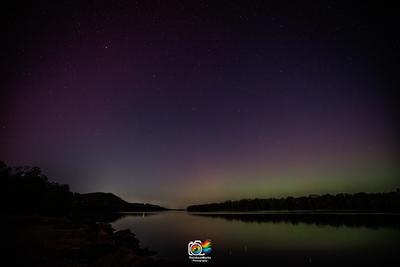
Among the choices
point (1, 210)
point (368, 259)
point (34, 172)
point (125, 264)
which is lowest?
point (368, 259)

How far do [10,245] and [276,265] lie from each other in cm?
2638

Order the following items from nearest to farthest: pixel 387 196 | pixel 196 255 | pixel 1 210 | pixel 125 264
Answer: pixel 125 264 → pixel 196 255 → pixel 1 210 → pixel 387 196

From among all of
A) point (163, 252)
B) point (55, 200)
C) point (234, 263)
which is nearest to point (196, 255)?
point (234, 263)

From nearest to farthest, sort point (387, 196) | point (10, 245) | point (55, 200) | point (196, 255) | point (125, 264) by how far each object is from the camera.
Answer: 1. point (125, 264)
2. point (10, 245)
3. point (196, 255)
4. point (55, 200)
5. point (387, 196)

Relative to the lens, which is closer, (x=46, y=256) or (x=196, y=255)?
(x=46, y=256)

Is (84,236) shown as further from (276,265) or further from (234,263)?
(276,265)

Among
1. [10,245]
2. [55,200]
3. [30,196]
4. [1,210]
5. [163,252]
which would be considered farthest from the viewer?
[55,200]

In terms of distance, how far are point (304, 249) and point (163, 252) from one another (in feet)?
70.6

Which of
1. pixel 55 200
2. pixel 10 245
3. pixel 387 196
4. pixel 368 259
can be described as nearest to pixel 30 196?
pixel 55 200

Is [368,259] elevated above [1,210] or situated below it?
below

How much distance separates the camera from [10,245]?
2256 centimetres

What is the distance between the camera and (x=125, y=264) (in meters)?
18.9

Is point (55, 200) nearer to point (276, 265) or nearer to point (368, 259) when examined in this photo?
point (276, 265)

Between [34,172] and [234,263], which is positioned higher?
[34,172]
